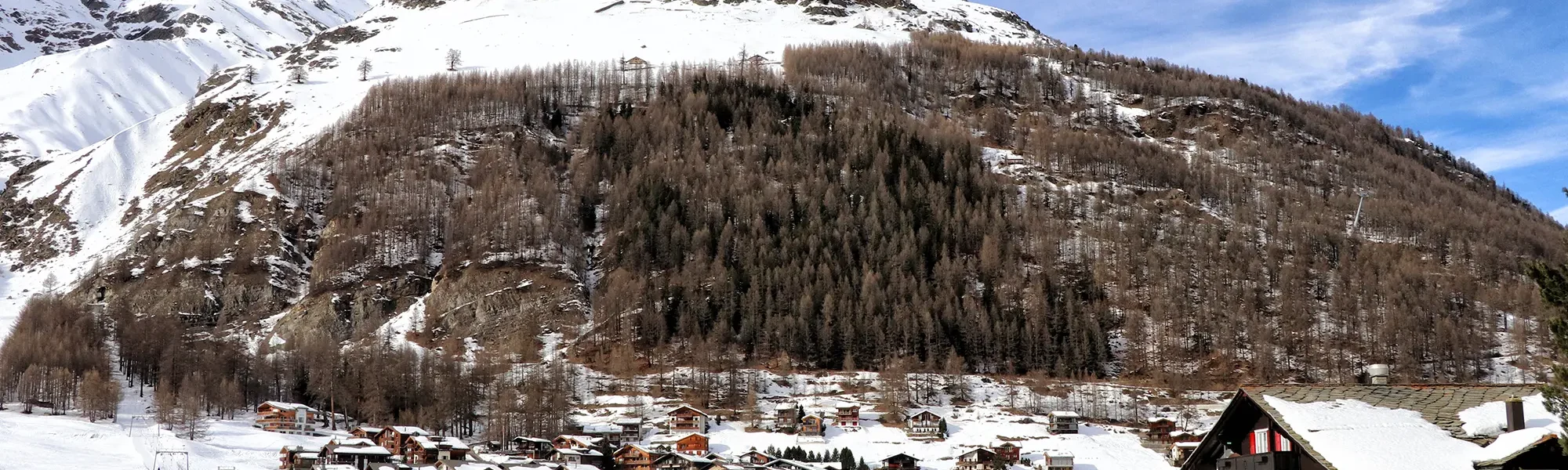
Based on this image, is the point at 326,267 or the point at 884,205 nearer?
the point at 326,267

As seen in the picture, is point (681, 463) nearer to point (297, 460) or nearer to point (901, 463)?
point (901, 463)

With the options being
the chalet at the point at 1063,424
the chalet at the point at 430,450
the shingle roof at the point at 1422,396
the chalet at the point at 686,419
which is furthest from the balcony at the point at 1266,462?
the chalet at the point at 1063,424

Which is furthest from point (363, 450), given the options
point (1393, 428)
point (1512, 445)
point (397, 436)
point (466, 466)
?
point (1512, 445)

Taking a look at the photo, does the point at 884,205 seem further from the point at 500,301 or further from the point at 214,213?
the point at 214,213

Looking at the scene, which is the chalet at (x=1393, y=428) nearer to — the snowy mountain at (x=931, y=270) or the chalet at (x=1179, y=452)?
the chalet at (x=1179, y=452)

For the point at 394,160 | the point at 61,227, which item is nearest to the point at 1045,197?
the point at 394,160

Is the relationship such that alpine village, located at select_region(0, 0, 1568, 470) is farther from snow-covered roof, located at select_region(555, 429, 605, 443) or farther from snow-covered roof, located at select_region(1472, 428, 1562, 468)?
snow-covered roof, located at select_region(1472, 428, 1562, 468)
